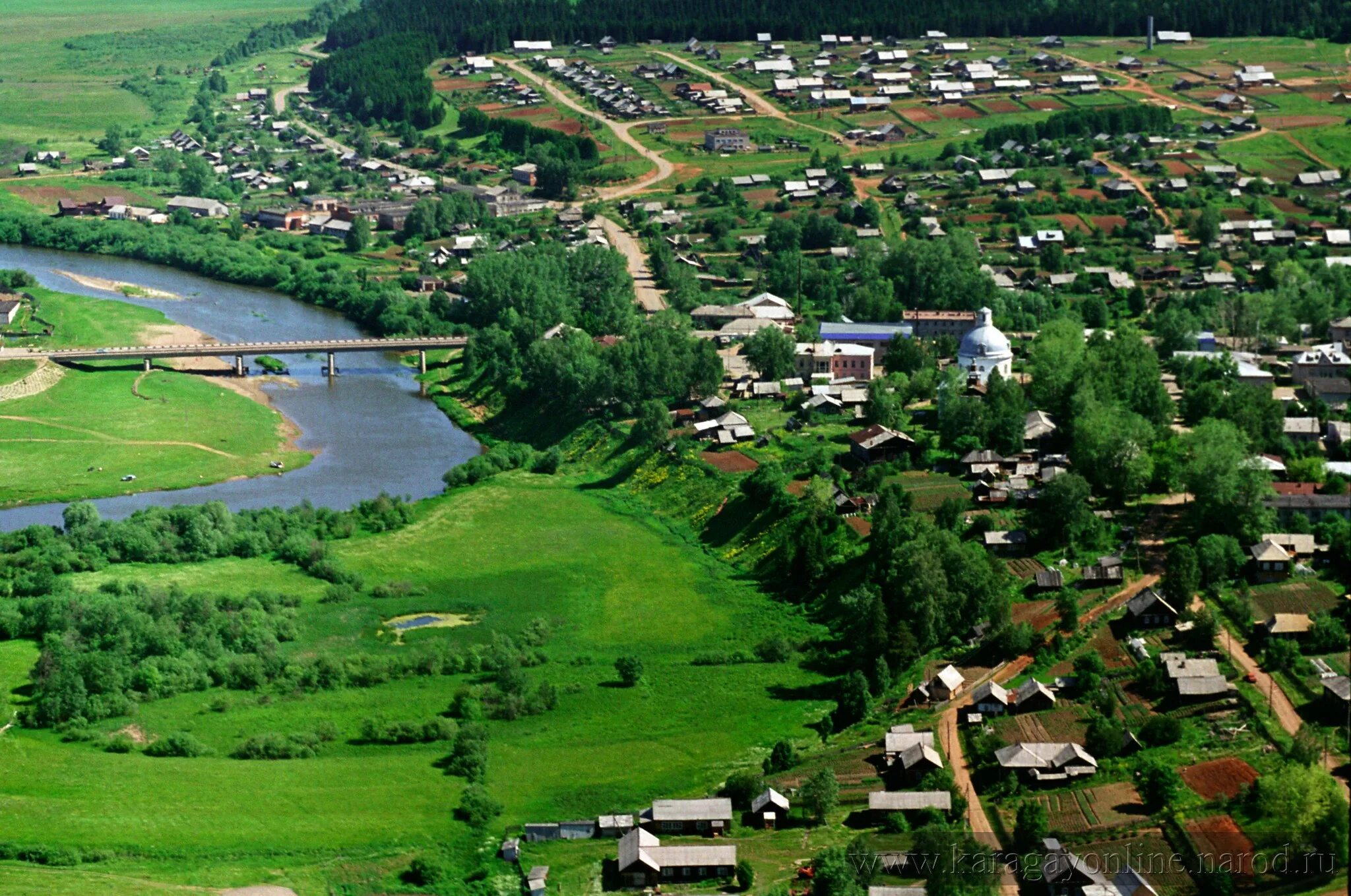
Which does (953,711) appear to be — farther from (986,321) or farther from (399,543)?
(986,321)

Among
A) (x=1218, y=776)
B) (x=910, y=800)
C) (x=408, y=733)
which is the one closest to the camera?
(x=1218, y=776)

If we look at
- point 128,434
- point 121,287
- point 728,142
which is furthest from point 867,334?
point 728,142

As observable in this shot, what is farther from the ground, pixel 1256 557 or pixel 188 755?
pixel 1256 557

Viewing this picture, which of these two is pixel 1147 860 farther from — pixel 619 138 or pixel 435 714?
pixel 619 138

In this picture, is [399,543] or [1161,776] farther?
[399,543]

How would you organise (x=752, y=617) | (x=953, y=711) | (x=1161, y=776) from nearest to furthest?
(x=1161, y=776) → (x=953, y=711) → (x=752, y=617)

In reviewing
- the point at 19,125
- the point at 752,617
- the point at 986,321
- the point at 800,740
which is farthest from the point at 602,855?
the point at 19,125

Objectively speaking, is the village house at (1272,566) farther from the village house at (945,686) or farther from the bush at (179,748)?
the bush at (179,748)
